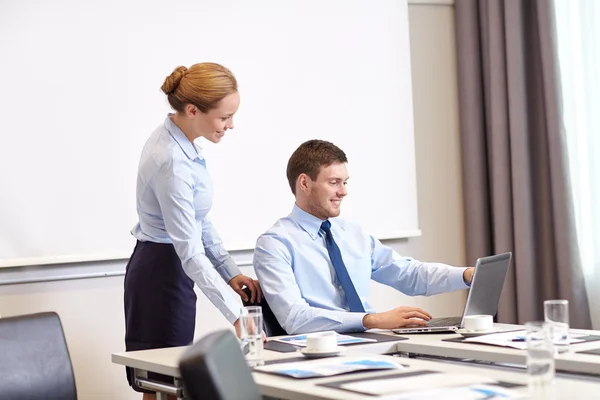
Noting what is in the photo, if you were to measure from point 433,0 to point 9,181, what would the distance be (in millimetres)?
2586

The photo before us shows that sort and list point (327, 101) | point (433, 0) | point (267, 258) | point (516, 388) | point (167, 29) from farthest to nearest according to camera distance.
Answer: point (433, 0)
point (327, 101)
point (167, 29)
point (267, 258)
point (516, 388)

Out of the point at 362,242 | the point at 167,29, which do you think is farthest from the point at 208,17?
the point at 362,242

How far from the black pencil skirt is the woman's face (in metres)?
0.41

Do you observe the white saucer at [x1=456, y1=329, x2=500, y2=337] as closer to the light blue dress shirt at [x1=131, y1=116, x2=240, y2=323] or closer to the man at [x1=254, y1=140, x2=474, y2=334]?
the man at [x1=254, y1=140, x2=474, y2=334]

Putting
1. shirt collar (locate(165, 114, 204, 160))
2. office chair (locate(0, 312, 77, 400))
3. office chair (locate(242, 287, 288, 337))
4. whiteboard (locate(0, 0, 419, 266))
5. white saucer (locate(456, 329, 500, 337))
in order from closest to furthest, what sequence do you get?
office chair (locate(0, 312, 77, 400)) < white saucer (locate(456, 329, 500, 337)) < office chair (locate(242, 287, 288, 337)) < shirt collar (locate(165, 114, 204, 160)) < whiteboard (locate(0, 0, 419, 266))

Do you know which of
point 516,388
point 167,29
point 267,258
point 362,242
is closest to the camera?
point 516,388

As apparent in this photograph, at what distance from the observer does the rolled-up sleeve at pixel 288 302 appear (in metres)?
2.87

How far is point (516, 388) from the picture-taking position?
1.80 meters

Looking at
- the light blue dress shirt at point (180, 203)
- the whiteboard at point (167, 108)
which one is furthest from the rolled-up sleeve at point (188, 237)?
the whiteboard at point (167, 108)

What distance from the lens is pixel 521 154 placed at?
474 cm

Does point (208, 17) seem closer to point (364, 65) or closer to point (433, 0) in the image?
point (364, 65)

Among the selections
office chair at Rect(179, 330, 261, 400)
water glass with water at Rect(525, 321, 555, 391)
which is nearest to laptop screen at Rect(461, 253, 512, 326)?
water glass with water at Rect(525, 321, 555, 391)

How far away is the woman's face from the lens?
3.03 metres

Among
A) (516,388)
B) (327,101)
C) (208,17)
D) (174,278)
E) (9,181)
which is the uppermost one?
(208,17)
